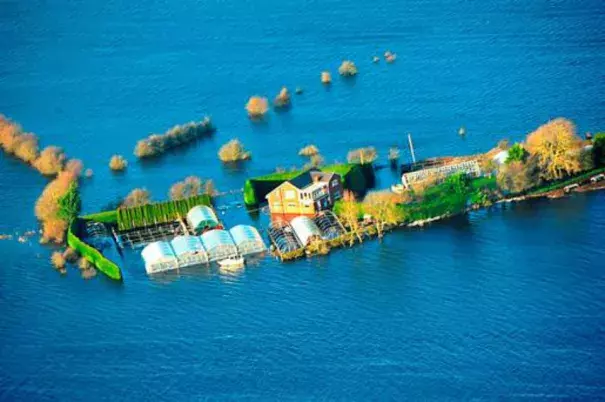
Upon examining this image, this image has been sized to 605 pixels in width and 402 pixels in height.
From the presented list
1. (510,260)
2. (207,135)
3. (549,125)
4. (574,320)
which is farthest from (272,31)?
(574,320)

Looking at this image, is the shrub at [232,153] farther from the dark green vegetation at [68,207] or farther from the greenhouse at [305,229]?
the dark green vegetation at [68,207]

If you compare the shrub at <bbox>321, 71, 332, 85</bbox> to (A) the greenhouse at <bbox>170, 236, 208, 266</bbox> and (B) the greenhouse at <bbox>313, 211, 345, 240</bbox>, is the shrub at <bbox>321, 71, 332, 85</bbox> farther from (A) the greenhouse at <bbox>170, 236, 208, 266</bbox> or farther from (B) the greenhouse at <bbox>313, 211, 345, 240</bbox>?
(A) the greenhouse at <bbox>170, 236, 208, 266</bbox>

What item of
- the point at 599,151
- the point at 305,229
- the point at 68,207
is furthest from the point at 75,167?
the point at 599,151

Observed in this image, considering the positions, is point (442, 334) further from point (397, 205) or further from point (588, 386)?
point (397, 205)

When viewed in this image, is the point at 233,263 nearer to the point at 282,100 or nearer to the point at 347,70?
the point at 282,100

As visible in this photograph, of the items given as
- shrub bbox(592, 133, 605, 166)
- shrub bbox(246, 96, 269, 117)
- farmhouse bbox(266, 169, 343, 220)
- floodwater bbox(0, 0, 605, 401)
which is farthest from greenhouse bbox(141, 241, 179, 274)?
shrub bbox(592, 133, 605, 166)

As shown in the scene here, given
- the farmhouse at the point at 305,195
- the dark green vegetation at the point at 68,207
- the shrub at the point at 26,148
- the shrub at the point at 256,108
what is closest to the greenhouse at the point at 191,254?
the farmhouse at the point at 305,195

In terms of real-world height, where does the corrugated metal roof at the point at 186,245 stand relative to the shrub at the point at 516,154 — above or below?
below
